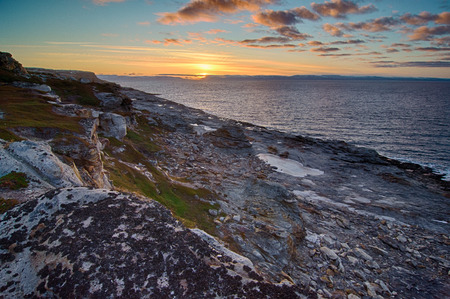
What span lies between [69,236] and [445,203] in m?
37.6

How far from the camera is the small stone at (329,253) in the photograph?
54.8ft

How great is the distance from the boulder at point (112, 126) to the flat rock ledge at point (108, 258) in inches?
948

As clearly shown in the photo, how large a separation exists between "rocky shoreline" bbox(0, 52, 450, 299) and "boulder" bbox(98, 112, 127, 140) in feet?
0.55

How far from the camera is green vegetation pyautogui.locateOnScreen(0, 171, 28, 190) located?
27.4ft

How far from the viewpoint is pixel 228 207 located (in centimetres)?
2175

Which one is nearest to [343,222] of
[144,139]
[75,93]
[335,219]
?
[335,219]

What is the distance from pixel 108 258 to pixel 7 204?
434 centimetres

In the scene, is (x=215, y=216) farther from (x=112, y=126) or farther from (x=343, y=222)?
(x=112, y=126)

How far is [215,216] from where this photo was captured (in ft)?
64.3

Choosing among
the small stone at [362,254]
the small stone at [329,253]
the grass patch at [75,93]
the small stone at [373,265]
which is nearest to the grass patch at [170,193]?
the small stone at [329,253]

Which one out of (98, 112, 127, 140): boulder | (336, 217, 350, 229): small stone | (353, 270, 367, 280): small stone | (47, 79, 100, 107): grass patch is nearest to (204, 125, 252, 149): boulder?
(98, 112, 127, 140): boulder

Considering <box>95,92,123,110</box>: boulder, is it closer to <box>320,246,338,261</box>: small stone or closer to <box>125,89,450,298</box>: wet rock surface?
<box>125,89,450,298</box>: wet rock surface

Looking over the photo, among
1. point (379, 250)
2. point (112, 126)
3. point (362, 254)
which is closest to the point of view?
point (362, 254)

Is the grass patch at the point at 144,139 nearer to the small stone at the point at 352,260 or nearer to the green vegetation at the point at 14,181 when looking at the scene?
the green vegetation at the point at 14,181
